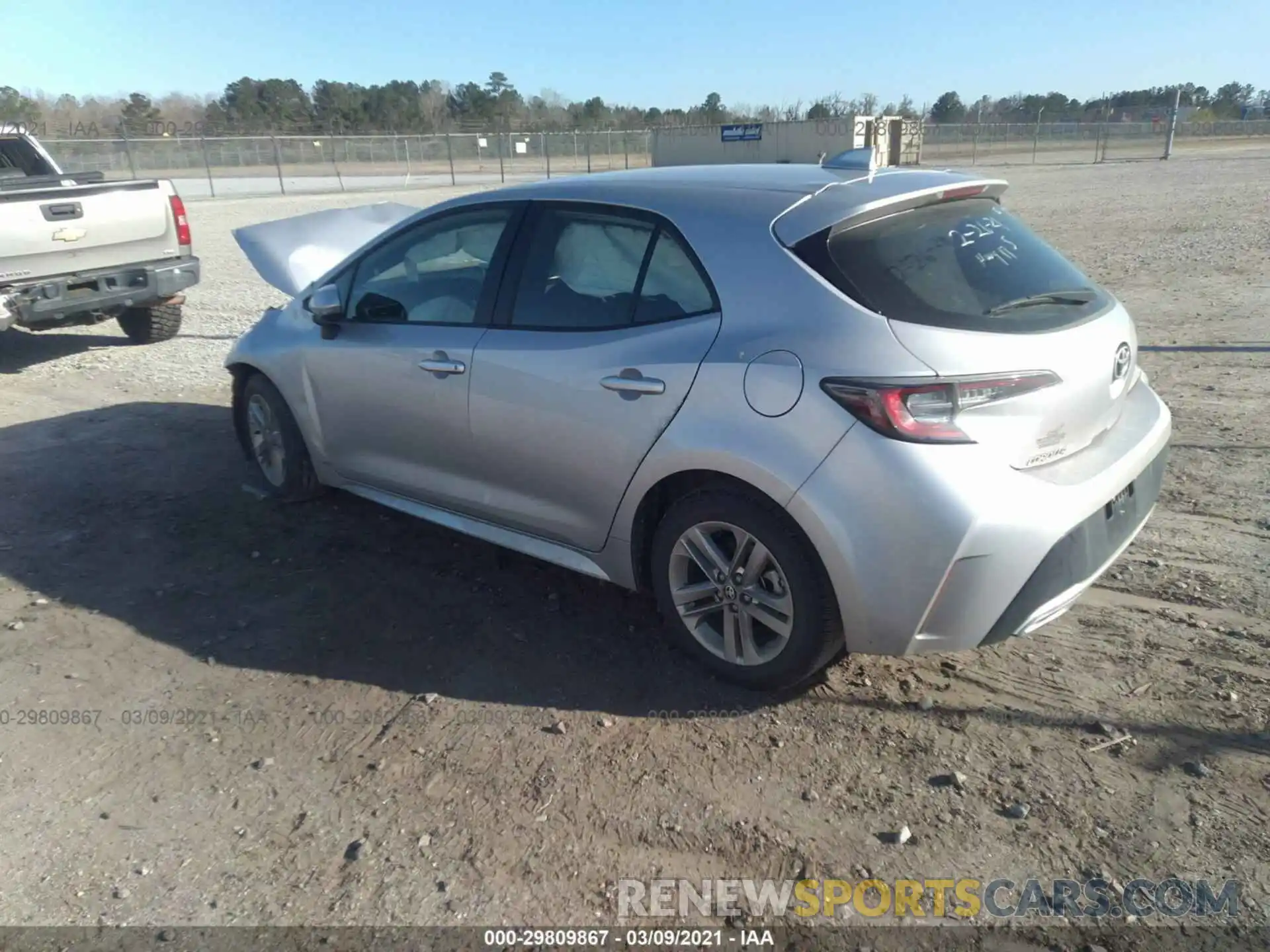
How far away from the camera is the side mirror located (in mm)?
4594

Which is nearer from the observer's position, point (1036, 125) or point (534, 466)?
point (534, 466)

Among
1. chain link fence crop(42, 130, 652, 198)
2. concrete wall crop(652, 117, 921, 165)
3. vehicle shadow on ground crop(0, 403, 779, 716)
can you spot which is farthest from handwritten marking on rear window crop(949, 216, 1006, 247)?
chain link fence crop(42, 130, 652, 198)

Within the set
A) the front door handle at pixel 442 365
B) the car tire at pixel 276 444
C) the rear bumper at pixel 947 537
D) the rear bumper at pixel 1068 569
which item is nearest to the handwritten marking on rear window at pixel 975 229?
the rear bumper at pixel 947 537

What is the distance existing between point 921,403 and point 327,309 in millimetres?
2908

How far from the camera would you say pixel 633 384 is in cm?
343

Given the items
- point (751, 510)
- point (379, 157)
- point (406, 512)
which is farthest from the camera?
point (379, 157)

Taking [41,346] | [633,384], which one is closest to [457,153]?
[41,346]

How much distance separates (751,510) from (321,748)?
164 cm

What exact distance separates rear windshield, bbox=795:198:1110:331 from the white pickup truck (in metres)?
7.17

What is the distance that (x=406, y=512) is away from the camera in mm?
4570

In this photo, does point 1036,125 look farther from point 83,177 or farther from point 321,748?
point 321,748

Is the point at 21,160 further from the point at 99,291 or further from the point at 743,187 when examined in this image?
the point at 743,187

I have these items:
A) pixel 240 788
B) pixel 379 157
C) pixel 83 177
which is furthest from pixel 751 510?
pixel 379 157

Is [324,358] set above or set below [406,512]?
above
